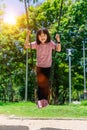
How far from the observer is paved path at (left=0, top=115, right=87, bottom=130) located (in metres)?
13.8

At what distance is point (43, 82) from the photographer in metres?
7.12

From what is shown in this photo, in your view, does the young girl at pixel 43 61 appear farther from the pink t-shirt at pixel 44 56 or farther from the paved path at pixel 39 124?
the paved path at pixel 39 124

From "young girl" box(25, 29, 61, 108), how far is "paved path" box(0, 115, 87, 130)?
6559 mm

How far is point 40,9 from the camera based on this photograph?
33.8 m

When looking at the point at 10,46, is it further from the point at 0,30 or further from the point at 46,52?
the point at 46,52

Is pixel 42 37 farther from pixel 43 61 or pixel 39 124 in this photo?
pixel 39 124

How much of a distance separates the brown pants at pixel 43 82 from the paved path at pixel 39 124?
652 centimetres

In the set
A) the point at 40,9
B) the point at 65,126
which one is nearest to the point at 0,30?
the point at 40,9

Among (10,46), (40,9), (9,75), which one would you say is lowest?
(9,75)

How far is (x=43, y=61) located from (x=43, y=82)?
16.9 inches

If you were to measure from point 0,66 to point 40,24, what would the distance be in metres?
5.20

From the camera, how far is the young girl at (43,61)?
6965 mm

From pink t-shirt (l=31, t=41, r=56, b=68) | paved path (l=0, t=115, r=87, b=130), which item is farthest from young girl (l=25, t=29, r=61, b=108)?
paved path (l=0, t=115, r=87, b=130)

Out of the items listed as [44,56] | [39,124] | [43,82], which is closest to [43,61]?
[44,56]
